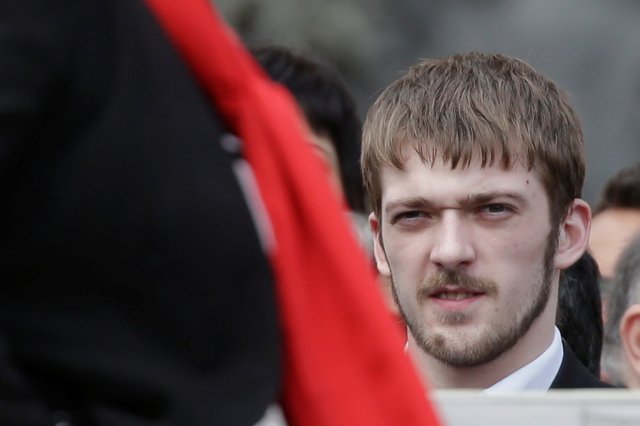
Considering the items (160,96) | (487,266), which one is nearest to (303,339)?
(160,96)

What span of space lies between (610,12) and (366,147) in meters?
6.44

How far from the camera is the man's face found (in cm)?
A: 314

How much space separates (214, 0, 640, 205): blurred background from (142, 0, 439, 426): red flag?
7.12 meters

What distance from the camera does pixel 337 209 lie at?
6.15 feet

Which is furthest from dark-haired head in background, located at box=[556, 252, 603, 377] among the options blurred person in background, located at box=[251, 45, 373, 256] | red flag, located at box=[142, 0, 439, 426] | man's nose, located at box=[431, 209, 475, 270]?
red flag, located at box=[142, 0, 439, 426]

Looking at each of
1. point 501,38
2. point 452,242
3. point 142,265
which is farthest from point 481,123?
point 501,38

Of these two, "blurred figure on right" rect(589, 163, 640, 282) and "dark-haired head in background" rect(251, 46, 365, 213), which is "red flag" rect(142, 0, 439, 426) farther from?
"blurred figure on right" rect(589, 163, 640, 282)

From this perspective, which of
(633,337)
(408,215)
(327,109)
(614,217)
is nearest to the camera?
(408,215)

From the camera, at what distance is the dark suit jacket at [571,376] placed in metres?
3.19

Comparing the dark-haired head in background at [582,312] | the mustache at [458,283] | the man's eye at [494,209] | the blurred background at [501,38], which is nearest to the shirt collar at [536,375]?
the mustache at [458,283]

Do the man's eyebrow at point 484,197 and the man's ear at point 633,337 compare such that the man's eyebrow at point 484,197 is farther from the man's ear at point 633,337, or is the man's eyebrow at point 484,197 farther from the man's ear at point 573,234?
the man's ear at point 633,337

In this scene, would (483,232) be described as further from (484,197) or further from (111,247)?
(111,247)

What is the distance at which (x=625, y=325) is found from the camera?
3.79 meters

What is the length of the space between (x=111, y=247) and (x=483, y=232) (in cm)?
156
